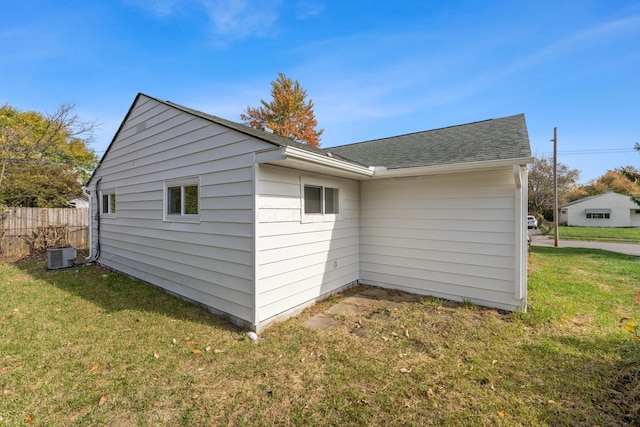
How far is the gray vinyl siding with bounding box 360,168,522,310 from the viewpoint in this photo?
15.3 ft

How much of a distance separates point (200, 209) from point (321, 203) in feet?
7.14

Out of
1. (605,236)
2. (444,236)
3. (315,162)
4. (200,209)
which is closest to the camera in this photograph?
(315,162)

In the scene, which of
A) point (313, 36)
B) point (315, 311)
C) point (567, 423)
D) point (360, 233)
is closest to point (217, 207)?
point (315, 311)

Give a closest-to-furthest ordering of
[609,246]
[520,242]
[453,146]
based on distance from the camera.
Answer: [520,242], [453,146], [609,246]

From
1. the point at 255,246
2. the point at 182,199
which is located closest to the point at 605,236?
the point at 255,246

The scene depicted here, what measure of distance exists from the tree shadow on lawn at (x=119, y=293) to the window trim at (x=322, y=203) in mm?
2131

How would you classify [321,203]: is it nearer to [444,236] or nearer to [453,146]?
[444,236]

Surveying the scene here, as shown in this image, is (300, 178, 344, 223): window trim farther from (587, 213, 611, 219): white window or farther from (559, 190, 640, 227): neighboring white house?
(587, 213, 611, 219): white window

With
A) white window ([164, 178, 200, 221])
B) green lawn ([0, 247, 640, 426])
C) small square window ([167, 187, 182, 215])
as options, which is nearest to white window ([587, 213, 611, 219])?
green lawn ([0, 247, 640, 426])

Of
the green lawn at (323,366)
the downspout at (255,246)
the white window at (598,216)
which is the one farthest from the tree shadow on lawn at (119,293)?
the white window at (598,216)

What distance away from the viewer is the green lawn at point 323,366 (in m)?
2.35

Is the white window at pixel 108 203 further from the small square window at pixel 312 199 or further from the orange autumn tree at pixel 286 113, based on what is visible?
the orange autumn tree at pixel 286 113

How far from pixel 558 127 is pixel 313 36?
16501 millimetres

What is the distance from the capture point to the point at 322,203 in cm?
526
